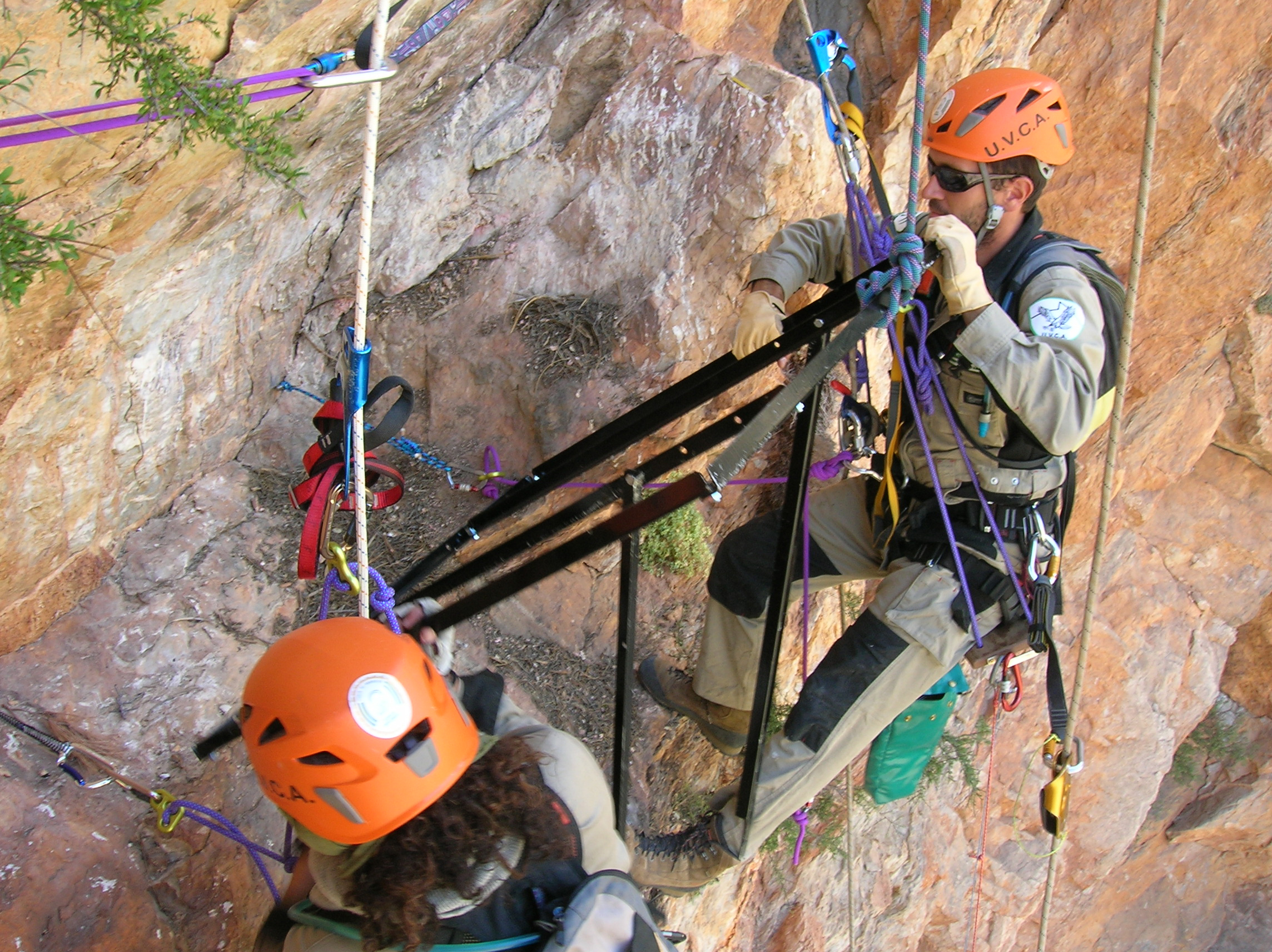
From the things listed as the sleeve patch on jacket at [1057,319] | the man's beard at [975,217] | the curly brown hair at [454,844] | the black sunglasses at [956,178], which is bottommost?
the sleeve patch on jacket at [1057,319]

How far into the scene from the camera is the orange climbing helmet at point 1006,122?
2.97 m

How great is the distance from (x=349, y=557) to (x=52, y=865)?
61.2 inches

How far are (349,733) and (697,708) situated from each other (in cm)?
236

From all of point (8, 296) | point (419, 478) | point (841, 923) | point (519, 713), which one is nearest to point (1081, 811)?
point (841, 923)

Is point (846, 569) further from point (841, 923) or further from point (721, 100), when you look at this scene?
point (841, 923)

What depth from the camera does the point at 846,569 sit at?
3547 millimetres

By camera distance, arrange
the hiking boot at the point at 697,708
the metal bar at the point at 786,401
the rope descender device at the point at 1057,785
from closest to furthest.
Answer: the metal bar at the point at 786,401, the rope descender device at the point at 1057,785, the hiking boot at the point at 697,708

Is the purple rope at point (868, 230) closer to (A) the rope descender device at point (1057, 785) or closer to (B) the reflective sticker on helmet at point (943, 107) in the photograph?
(B) the reflective sticker on helmet at point (943, 107)

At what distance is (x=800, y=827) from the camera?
15.8 feet

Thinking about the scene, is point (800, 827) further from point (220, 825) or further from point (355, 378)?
point (355, 378)

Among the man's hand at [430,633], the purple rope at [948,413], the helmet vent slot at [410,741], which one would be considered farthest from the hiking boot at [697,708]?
the helmet vent slot at [410,741]

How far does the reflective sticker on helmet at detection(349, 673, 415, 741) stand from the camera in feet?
5.46

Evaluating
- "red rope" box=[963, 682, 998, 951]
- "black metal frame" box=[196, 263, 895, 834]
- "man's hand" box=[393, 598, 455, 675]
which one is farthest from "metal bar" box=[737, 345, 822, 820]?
"red rope" box=[963, 682, 998, 951]

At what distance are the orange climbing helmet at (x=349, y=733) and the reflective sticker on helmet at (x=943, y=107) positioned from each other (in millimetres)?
2643
